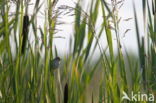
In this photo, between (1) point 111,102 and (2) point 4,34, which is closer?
(1) point 111,102

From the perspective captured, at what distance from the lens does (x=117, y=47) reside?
1.23 meters

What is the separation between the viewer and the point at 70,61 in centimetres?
139

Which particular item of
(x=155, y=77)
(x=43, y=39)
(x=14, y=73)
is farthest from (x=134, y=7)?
(x=14, y=73)

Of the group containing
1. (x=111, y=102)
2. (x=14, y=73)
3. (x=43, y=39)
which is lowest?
(x=111, y=102)

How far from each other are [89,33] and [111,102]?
333 mm

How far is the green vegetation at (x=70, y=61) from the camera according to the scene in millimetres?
1250

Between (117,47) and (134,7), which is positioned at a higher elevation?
(134,7)

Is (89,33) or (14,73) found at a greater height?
(89,33)

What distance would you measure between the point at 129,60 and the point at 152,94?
0.18 m

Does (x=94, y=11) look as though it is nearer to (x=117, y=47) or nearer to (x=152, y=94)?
(x=117, y=47)

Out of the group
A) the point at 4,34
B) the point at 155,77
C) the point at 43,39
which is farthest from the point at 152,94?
the point at 4,34

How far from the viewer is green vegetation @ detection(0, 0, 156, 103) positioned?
4.10ft

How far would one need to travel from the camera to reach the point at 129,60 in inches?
51.9

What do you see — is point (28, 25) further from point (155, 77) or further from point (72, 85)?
point (155, 77)
